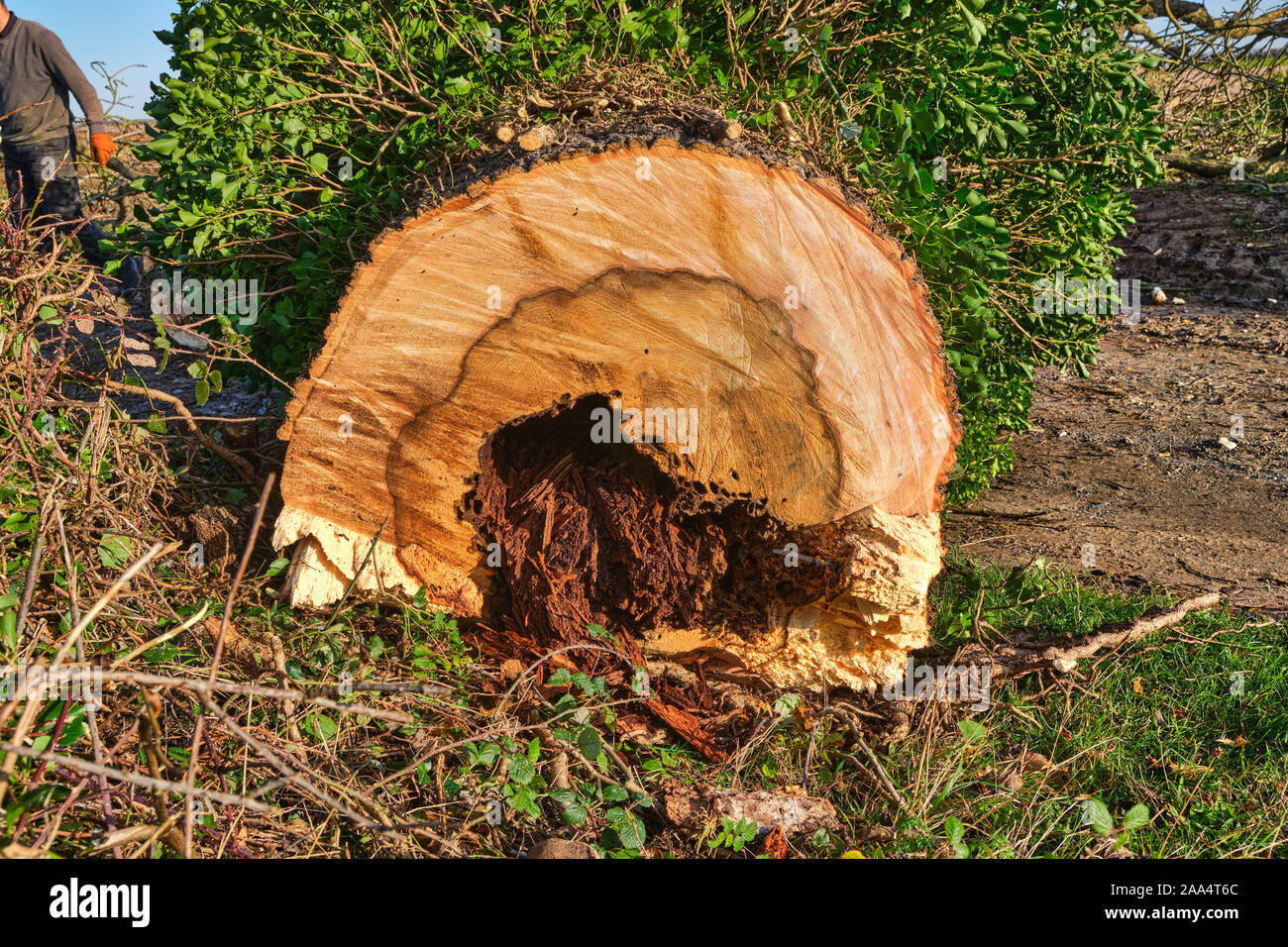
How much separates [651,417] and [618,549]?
1.55 feet

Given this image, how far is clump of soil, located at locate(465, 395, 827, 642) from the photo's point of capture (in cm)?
275

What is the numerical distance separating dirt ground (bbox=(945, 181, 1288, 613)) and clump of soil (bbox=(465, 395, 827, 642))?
1.32 m

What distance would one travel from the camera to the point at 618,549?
9.27ft

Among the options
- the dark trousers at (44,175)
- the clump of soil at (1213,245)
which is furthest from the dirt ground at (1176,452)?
the dark trousers at (44,175)

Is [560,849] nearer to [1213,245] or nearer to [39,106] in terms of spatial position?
[39,106]

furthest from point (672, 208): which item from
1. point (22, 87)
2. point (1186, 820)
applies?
point (22, 87)

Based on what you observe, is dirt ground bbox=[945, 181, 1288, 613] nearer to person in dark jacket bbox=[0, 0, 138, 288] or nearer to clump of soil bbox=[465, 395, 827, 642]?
clump of soil bbox=[465, 395, 827, 642]

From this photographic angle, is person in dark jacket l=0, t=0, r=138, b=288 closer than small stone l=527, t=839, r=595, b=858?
No

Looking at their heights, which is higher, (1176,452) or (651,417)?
(1176,452)

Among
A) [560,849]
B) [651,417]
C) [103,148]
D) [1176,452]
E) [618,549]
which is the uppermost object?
[103,148]

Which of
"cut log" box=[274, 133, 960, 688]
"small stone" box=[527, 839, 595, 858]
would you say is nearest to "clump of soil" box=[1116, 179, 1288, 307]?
"cut log" box=[274, 133, 960, 688]

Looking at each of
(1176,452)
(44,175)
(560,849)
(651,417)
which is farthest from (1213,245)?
(44,175)

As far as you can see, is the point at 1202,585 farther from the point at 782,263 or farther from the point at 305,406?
the point at 305,406

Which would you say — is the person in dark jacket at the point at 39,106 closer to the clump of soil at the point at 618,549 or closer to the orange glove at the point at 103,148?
the orange glove at the point at 103,148
